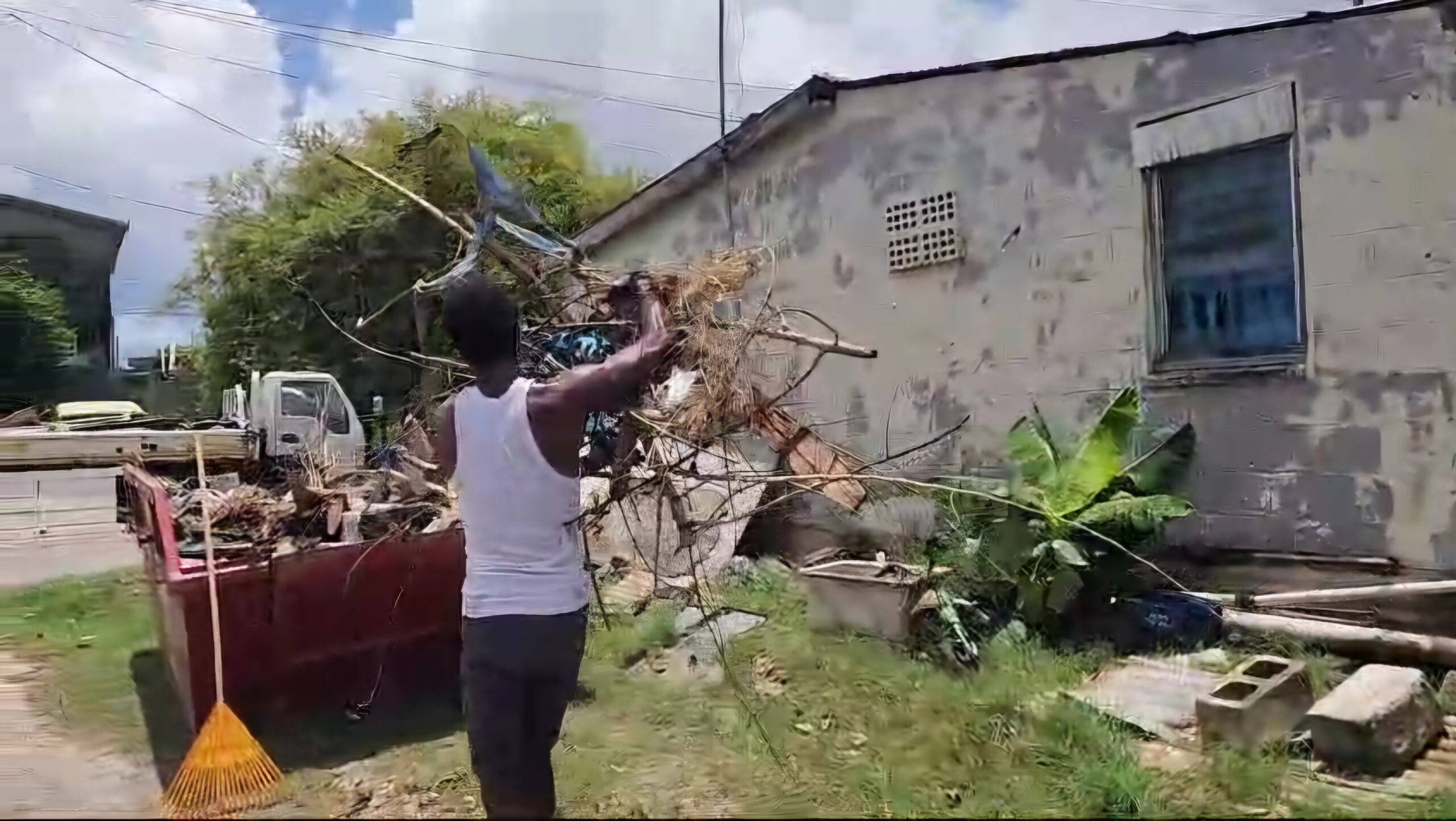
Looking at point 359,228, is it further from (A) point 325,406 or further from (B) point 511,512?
(B) point 511,512

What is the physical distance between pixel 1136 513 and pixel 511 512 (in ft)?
11.7

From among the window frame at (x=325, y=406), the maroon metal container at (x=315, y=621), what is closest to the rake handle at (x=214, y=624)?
the maroon metal container at (x=315, y=621)

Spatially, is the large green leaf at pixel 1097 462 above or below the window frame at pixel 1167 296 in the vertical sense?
below

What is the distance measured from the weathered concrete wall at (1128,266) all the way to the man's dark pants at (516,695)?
151 inches

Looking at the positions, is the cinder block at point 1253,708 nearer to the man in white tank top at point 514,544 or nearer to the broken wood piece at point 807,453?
the broken wood piece at point 807,453

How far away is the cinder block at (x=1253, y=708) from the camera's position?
386cm

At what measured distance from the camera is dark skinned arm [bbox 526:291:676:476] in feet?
7.84

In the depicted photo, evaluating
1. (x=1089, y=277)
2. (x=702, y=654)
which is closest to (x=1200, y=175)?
(x=1089, y=277)

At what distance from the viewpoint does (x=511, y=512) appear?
249 cm

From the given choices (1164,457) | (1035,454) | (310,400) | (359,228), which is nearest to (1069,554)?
(1035,454)

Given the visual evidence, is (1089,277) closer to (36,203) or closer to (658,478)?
(658,478)

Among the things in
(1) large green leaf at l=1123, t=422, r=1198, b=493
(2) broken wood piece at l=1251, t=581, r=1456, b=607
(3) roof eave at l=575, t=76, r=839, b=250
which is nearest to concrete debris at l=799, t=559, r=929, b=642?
(1) large green leaf at l=1123, t=422, r=1198, b=493

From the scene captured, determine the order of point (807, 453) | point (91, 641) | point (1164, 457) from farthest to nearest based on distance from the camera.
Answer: point (91, 641)
point (1164, 457)
point (807, 453)

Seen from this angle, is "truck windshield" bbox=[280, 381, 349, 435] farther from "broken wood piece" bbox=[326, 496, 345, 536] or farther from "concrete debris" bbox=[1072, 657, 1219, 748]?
"concrete debris" bbox=[1072, 657, 1219, 748]
